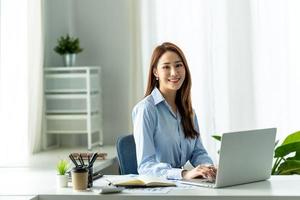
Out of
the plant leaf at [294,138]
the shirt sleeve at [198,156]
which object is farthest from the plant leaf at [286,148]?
the shirt sleeve at [198,156]

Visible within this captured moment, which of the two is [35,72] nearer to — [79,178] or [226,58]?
[226,58]

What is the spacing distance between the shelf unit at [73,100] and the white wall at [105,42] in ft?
0.46

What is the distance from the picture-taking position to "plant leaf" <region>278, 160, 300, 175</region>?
406 centimetres

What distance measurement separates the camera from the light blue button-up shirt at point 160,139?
3238 mm

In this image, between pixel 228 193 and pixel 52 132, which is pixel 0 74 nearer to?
pixel 52 132

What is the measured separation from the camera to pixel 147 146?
3.24 meters

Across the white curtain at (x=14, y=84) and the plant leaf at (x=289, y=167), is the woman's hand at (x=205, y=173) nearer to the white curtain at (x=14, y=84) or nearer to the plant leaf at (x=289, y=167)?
the plant leaf at (x=289, y=167)

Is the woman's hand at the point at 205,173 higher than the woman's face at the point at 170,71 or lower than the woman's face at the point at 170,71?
lower

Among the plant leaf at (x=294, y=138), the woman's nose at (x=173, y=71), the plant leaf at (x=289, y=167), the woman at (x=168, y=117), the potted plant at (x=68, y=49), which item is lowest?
the plant leaf at (x=289, y=167)

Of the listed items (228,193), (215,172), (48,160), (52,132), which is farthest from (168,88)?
(52,132)

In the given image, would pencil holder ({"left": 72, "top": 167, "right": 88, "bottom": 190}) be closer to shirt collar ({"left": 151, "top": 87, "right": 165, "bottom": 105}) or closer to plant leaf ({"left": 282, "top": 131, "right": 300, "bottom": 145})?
shirt collar ({"left": 151, "top": 87, "right": 165, "bottom": 105})

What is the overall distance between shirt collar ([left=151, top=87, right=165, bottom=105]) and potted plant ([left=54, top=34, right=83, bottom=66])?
77.5 inches

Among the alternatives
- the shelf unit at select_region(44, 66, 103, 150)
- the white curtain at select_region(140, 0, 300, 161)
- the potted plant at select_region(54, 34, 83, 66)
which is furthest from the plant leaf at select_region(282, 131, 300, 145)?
the potted plant at select_region(54, 34, 83, 66)

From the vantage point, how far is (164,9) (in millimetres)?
5223
